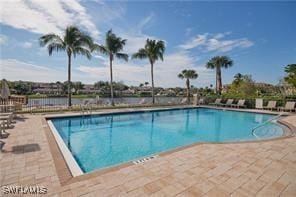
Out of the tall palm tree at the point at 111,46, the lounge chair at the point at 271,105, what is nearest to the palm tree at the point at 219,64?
the lounge chair at the point at 271,105

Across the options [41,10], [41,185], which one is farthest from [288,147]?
[41,10]

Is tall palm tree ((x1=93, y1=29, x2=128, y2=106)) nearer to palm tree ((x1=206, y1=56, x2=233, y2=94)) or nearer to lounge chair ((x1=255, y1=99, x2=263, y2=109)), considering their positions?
lounge chair ((x1=255, y1=99, x2=263, y2=109))

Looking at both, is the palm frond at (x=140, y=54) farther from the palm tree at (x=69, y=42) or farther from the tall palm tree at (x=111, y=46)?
the palm tree at (x=69, y=42)

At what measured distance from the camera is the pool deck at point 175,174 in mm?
2926

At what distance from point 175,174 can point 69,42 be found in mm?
14303

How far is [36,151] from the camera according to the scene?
462cm

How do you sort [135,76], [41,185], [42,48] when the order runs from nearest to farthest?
[41,185]
[42,48]
[135,76]

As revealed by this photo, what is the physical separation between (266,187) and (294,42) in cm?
1852

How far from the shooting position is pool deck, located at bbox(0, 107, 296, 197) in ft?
9.60

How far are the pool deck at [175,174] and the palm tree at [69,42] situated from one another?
444 inches

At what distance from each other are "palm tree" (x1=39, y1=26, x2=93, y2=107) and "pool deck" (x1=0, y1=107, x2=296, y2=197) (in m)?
11.3

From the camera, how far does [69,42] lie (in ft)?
48.2

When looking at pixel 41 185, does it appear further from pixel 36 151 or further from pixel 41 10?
pixel 41 10

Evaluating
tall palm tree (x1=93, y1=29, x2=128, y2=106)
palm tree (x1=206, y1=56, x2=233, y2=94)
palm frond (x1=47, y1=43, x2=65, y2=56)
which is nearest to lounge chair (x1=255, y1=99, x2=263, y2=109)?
tall palm tree (x1=93, y1=29, x2=128, y2=106)
